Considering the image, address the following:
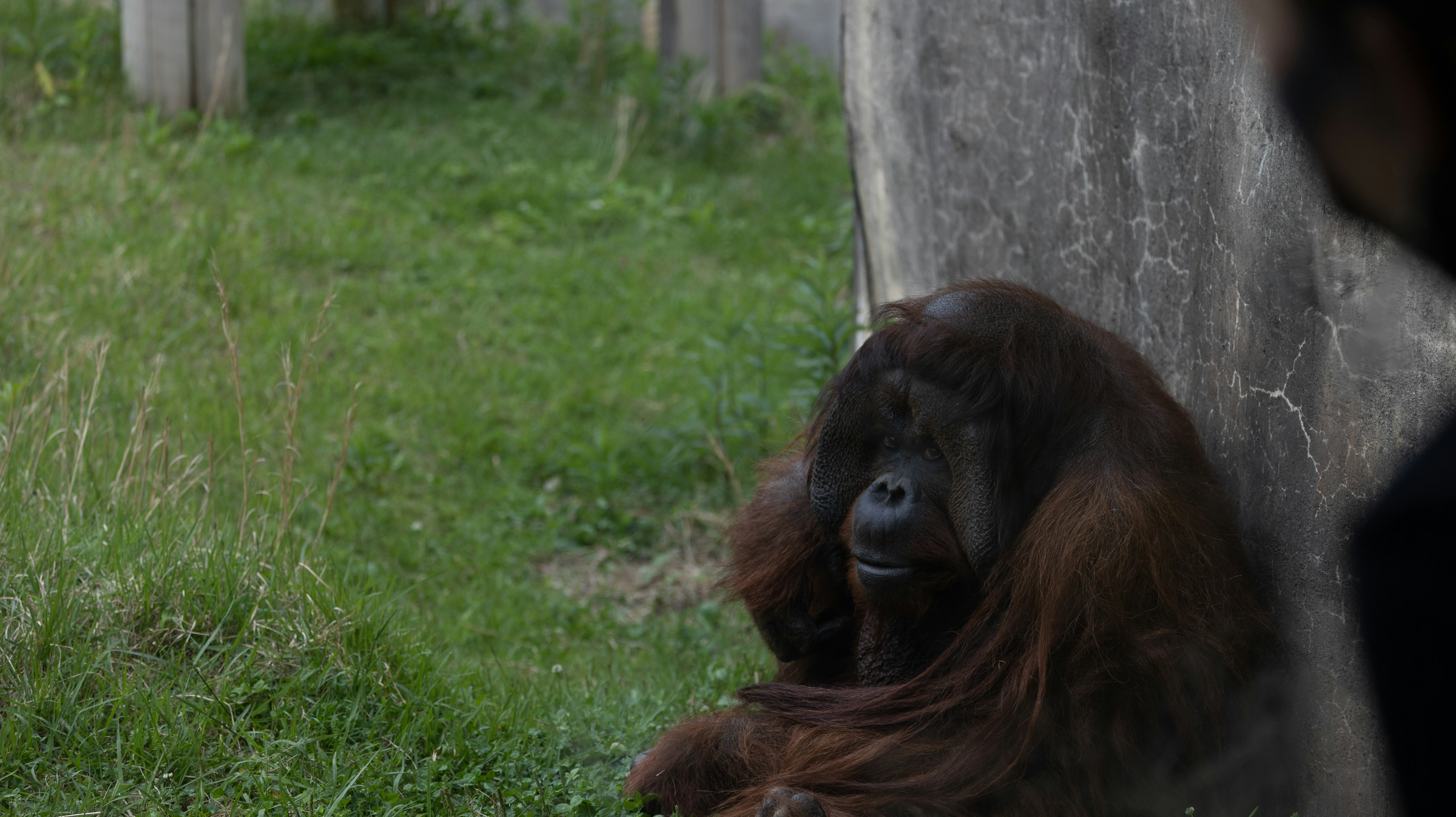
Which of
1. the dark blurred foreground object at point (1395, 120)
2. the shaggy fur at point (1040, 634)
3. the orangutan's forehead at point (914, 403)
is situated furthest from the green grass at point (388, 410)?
the dark blurred foreground object at point (1395, 120)

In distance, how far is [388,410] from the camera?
4.76 m

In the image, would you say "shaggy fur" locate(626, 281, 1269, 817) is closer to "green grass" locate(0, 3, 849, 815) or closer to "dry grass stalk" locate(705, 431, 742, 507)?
"green grass" locate(0, 3, 849, 815)

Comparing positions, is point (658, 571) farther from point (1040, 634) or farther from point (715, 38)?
point (715, 38)

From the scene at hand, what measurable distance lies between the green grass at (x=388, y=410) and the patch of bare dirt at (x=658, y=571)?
0.05 ft

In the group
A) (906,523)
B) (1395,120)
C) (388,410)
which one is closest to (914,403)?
(906,523)

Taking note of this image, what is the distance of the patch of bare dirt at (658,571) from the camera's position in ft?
13.5

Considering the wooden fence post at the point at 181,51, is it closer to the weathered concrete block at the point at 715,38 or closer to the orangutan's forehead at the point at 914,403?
the weathered concrete block at the point at 715,38

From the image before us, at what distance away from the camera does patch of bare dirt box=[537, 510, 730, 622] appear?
4105 millimetres

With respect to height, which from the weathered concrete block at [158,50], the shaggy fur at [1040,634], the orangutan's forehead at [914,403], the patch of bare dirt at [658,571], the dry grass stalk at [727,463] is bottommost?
the patch of bare dirt at [658,571]

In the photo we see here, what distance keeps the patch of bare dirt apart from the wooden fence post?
3.47 metres

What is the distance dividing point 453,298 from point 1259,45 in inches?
161

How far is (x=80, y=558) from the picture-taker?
2713 millimetres

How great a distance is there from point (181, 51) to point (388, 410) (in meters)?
2.93

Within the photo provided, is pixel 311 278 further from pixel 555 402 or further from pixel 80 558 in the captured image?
pixel 80 558
